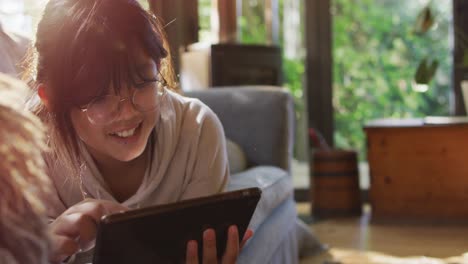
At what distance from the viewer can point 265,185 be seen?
1.35 m

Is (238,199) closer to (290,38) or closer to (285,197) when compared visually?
(285,197)

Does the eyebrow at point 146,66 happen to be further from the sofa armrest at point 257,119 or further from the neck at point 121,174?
the sofa armrest at point 257,119

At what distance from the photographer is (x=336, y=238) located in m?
2.71

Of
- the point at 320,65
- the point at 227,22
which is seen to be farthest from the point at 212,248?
the point at 320,65

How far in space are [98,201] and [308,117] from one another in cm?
300

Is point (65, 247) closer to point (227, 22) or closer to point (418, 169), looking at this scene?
point (418, 169)

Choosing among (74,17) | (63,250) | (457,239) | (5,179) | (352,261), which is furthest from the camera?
(457,239)

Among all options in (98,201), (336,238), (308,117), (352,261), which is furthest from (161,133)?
(308,117)

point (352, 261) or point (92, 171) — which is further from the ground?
point (92, 171)

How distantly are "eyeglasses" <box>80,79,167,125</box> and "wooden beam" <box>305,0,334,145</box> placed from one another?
2858 mm

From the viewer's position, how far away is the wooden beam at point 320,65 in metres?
3.74

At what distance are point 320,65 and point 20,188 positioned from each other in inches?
132

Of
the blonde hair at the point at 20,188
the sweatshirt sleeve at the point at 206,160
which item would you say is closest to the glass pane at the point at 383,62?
the sweatshirt sleeve at the point at 206,160

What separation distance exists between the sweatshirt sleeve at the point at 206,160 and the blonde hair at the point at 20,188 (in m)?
0.55
